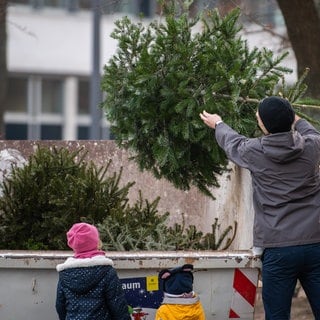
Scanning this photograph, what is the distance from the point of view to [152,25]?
6395 millimetres

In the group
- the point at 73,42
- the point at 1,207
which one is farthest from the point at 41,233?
the point at 73,42

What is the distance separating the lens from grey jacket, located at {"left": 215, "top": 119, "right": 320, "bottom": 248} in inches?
216

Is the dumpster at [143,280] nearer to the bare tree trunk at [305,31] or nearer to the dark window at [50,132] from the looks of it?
the bare tree trunk at [305,31]

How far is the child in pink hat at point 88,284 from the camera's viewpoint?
5551mm

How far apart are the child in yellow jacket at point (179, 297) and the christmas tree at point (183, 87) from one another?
84cm

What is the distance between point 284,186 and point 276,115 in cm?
39

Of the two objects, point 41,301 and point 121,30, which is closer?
point 41,301

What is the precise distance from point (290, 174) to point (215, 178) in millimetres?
1066

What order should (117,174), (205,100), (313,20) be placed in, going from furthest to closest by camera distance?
(313,20), (117,174), (205,100)

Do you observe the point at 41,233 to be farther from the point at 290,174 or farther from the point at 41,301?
the point at 290,174

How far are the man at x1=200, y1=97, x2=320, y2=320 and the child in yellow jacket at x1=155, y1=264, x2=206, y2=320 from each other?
1.29 feet

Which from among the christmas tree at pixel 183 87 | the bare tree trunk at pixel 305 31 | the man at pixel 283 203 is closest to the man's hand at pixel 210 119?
the christmas tree at pixel 183 87

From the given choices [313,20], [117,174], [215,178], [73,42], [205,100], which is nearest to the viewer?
[205,100]

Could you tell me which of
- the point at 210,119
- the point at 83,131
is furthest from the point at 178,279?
the point at 83,131
